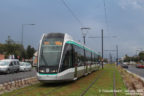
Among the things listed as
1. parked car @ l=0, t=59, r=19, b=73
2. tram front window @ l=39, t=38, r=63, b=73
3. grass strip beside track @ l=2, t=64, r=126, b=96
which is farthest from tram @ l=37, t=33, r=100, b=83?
parked car @ l=0, t=59, r=19, b=73

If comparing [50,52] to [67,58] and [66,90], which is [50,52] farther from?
[66,90]

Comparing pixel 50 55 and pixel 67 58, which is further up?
pixel 50 55

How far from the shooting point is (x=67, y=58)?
1469cm

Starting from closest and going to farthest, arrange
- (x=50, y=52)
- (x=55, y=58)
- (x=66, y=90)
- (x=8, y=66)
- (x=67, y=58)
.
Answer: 1. (x=66, y=90)
2. (x=55, y=58)
3. (x=50, y=52)
4. (x=67, y=58)
5. (x=8, y=66)

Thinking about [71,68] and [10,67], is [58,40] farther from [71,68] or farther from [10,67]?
[10,67]

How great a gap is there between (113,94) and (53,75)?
12.8 feet

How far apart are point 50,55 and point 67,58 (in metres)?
1.25

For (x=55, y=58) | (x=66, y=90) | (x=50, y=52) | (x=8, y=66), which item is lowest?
(x=66, y=90)

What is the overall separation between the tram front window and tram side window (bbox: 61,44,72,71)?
0.42m

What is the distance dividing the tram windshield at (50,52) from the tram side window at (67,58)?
407mm

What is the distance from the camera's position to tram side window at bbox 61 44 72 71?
14.2 m

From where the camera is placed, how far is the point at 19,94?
1118cm

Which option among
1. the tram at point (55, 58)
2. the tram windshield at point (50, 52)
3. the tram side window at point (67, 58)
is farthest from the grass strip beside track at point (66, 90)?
the tram windshield at point (50, 52)

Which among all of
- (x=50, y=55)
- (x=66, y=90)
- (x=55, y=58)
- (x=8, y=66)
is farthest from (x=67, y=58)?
(x=8, y=66)
